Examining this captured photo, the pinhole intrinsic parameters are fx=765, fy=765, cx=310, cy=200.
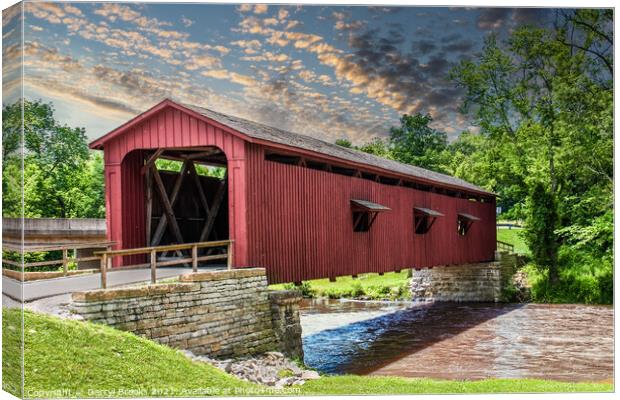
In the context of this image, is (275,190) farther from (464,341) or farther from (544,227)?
(544,227)

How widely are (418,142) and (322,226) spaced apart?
29.7 feet

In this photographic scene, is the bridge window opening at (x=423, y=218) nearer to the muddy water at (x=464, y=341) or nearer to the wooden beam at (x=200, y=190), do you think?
the muddy water at (x=464, y=341)

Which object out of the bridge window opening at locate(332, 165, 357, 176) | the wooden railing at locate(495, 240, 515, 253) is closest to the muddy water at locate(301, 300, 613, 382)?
the bridge window opening at locate(332, 165, 357, 176)

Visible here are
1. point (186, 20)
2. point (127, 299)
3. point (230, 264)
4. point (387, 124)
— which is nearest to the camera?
point (127, 299)

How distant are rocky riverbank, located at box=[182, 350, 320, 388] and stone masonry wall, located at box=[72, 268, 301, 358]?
10.6 inches

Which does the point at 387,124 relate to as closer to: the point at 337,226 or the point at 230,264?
the point at 337,226

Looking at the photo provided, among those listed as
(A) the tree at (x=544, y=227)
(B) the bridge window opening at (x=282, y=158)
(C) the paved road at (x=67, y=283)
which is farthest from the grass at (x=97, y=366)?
(A) the tree at (x=544, y=227)

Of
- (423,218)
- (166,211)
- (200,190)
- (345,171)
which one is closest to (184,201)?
(200,190)

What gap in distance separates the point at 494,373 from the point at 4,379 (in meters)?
9.31

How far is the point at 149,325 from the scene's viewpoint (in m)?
11.5

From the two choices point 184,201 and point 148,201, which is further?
point 184,201

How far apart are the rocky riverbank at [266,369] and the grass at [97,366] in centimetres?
53

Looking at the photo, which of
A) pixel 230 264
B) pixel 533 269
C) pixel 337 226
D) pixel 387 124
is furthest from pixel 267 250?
pixel 533 269

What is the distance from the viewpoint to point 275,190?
15102 millimetres
